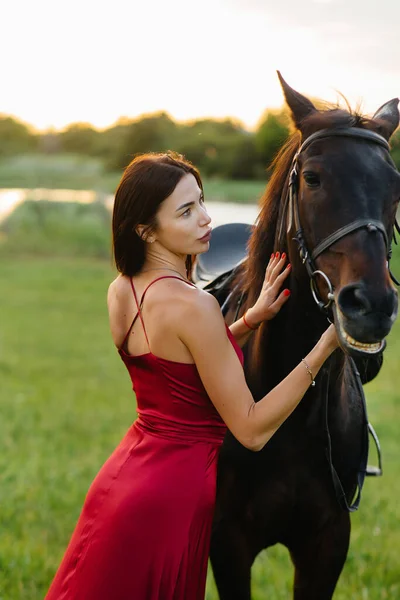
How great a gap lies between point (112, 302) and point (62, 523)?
Result: 289 centimetres

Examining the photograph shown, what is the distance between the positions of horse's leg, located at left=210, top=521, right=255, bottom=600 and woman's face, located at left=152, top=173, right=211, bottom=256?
3.76 ft

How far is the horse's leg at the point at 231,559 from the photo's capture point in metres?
2.93

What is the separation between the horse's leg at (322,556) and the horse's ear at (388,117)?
1388mm

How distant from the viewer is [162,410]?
91.9 inches

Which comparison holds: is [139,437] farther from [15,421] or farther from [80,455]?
[15,421]

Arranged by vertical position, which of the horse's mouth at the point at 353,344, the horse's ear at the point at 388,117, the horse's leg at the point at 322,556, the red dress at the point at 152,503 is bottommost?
the horse's leg at the point at 322,556

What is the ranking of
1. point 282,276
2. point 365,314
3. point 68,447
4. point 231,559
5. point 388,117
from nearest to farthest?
point 365,314 < point 282,276 < point 388,117 < point 231,559 < point 68,447

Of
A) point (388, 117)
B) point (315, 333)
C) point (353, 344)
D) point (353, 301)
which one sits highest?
point (388, 117)

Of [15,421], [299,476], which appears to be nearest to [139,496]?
[299,476]

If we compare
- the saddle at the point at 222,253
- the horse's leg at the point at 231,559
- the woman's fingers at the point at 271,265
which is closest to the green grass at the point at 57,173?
the saddle at the point at 222,253

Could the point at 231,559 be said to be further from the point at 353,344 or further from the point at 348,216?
the point at 348,216

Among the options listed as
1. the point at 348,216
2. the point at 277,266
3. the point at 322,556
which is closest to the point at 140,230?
the point at 277,266

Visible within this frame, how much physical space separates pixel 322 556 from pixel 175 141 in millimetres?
24490

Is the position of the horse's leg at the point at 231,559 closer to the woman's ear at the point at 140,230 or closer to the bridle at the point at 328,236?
the bridle at the point at 328,236
